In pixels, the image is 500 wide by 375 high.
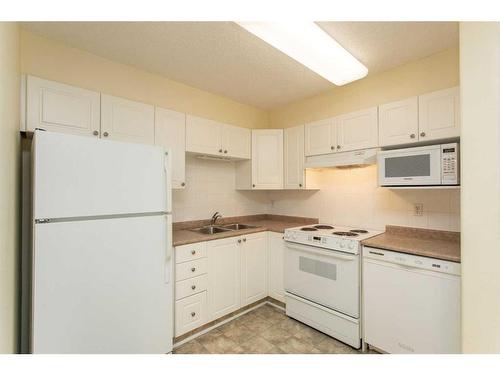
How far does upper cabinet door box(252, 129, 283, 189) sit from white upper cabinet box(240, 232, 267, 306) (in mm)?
663

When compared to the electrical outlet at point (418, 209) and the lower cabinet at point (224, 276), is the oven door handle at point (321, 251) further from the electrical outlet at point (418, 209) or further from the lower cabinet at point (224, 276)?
the electrical outlet at point (418, 209)

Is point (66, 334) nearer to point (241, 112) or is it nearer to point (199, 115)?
point (199, 115)

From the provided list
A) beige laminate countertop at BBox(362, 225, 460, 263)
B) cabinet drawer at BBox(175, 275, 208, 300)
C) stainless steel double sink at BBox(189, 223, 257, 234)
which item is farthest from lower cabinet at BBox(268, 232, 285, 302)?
beige laminate countertop at BBox(362, 225, 460, 263)

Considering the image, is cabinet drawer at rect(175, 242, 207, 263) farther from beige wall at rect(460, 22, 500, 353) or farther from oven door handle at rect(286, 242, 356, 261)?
beige wall at rect(460, 22, 500, 353)

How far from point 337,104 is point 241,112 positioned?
1194mm

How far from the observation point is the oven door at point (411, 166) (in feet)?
5.78

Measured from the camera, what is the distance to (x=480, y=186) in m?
1.21

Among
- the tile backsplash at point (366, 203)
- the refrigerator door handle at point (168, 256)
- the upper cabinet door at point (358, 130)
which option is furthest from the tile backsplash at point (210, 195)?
the upper cabinet door at point (358, 130)

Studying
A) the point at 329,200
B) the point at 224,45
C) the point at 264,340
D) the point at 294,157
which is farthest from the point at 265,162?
the point at 264,340

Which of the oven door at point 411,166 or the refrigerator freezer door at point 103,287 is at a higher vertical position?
the oven door at point 411,166

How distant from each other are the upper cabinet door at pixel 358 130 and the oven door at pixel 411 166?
0.21 metres

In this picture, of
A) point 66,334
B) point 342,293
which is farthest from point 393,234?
point 66,334

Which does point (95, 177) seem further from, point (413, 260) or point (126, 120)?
point (413, 260)

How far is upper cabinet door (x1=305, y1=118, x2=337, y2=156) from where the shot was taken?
98.3 inches
